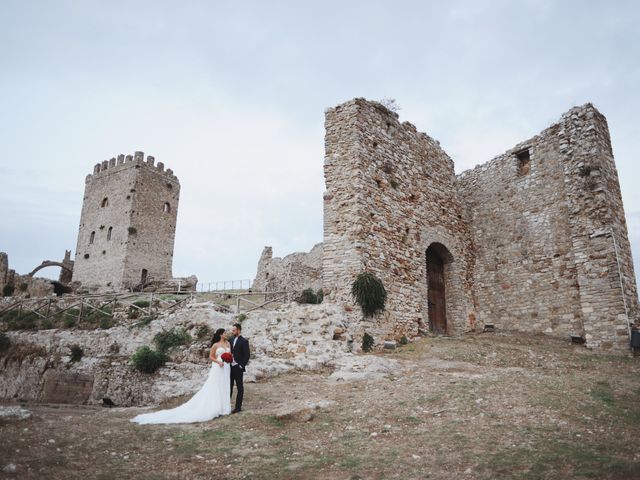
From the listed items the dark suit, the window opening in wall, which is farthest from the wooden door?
the dark suit

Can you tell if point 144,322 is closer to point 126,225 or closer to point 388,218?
point 388,218

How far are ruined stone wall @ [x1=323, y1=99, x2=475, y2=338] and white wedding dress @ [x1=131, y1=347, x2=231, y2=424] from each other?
5.35 metres

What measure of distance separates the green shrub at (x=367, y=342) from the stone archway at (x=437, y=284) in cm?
436

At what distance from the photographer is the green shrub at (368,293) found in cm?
1170

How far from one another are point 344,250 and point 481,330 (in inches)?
278

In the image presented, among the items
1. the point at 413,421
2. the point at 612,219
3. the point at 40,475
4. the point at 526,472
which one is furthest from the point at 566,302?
the point at 40,475

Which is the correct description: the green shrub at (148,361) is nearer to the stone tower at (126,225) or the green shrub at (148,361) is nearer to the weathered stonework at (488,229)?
the weathered stonework at (488,229)

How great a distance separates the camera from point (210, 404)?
→ 6.93 meters

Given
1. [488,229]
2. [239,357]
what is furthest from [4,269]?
[488,229]

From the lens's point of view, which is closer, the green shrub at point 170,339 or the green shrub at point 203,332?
the green shrub at point 203,332

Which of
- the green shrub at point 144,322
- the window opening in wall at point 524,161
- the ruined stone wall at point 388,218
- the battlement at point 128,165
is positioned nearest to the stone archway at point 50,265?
the battlement at point 128,165

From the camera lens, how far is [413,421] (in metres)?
5.88

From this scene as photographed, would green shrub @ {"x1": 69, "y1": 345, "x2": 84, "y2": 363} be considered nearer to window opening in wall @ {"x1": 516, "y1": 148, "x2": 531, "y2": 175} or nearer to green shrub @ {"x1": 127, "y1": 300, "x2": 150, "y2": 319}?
green shrub @ {"x1": 127, "y1": 300, "x2": 150, "y2": 319}

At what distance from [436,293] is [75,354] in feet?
41.3
